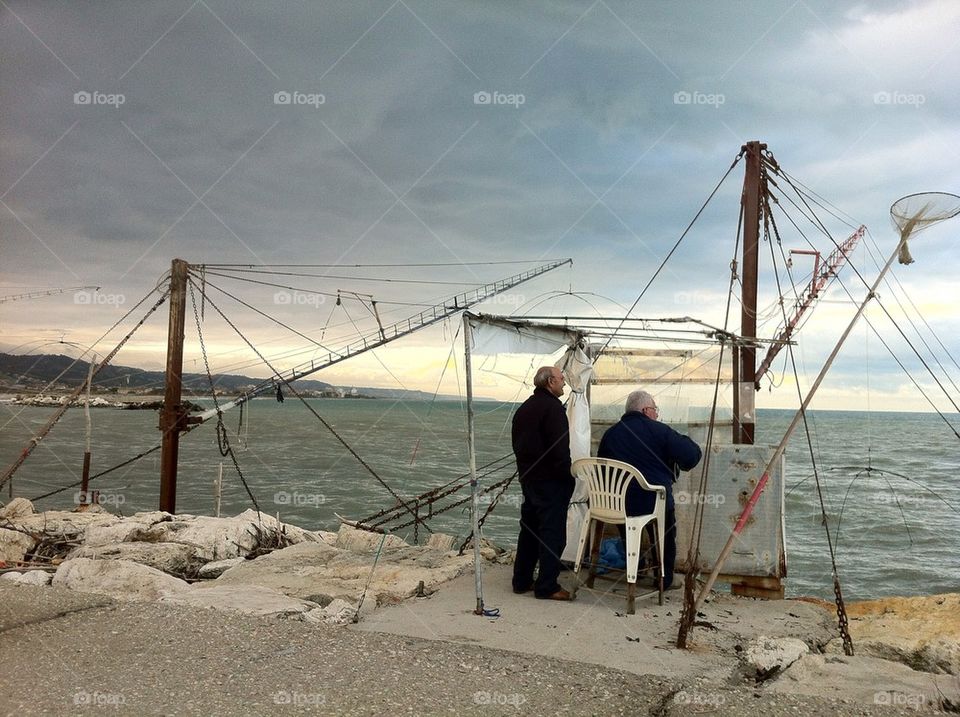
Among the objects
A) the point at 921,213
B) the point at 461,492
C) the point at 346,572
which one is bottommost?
the point at 461,492

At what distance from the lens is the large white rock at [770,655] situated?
15.3 ft

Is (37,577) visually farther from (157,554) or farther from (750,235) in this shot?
(750,235)

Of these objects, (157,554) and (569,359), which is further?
(157,554)

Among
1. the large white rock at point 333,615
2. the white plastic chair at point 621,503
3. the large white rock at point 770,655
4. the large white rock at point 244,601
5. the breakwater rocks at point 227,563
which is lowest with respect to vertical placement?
the breakwater rocks at point 227,563

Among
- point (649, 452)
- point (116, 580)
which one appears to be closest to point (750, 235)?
point (649, 452)

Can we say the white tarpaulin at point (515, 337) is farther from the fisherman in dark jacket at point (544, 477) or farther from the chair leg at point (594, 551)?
the chair leg at point (594, 551)

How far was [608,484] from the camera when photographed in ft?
21.5

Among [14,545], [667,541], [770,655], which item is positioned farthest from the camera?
[14,545]

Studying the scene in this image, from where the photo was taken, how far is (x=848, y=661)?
518cm

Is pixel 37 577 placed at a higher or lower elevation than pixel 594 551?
lower

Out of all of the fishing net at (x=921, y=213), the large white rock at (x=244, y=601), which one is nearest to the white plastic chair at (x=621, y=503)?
the large white rock at (x=244, y=601)

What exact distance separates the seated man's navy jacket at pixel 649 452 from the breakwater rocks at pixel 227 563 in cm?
226

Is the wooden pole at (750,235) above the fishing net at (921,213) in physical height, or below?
above

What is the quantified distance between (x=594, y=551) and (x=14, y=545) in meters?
8.92
